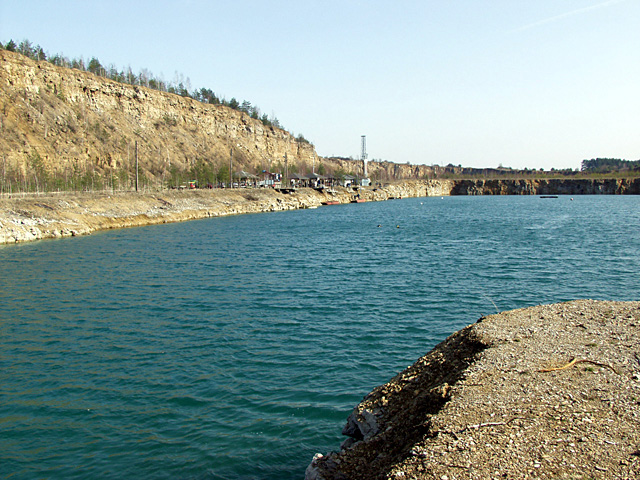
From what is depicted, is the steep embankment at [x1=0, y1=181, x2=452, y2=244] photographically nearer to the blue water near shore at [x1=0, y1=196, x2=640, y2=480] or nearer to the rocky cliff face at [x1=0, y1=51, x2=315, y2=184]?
the blue water near shore at [x1=0, y1=196, x2=640, y2=480]

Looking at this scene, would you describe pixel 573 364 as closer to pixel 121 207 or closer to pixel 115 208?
pixel 115 208

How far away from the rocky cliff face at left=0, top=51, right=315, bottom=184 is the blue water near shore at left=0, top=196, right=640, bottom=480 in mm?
42169

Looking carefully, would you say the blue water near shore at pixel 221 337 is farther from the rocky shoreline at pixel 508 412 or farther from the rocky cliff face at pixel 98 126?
the rocky cliff face at pixel 98 126

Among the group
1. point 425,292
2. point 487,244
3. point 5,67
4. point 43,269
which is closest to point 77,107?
point 5,67

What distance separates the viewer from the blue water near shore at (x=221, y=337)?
413 inches

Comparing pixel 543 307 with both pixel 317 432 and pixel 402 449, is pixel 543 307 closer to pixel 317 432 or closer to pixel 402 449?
pixel 317 432

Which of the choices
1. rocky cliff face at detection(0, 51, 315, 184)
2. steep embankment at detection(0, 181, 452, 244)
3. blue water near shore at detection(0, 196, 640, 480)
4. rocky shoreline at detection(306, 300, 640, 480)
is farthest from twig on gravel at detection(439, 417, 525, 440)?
rocky cliff face at detection(0, 51, 315, 184)

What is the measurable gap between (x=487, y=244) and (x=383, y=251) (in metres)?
10.2

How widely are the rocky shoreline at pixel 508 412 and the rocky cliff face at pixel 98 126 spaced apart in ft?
215

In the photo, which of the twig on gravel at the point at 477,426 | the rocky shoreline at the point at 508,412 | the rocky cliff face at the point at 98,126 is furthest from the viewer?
the rocky cliff face at the point at 98,126

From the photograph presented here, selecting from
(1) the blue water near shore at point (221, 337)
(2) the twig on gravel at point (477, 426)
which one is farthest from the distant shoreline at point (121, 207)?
(2) the twig on gravel at point (477, 426)

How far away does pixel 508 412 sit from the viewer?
7.51m

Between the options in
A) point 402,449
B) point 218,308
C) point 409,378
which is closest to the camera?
point 402,449

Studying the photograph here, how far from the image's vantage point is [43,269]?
3006cm
